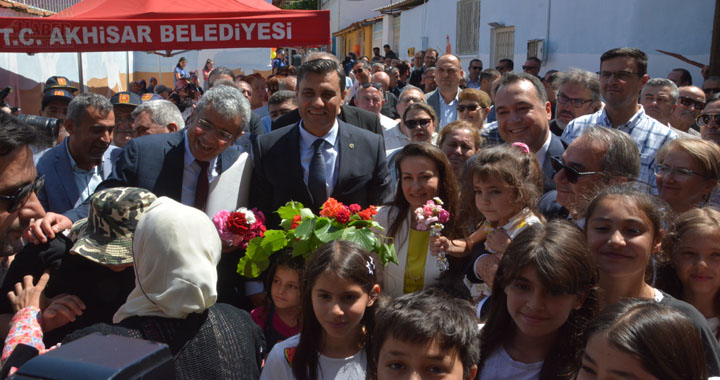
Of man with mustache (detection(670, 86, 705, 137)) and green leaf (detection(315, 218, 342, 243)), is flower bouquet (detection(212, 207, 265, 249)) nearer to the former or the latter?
green leaf (detection(315, 218, 342, 243))

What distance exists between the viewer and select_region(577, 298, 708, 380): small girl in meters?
1.72

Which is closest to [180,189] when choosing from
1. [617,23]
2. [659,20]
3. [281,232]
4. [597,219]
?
[281,232]

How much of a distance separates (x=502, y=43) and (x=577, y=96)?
11.9 m

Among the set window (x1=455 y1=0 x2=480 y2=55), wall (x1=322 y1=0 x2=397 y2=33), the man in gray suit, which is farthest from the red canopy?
wall (x1=322 y1=0 x2=397 y2=33)

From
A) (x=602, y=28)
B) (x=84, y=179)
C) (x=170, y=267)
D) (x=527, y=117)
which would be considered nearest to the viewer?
(x=170, y=267)

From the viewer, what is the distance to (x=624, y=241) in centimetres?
237

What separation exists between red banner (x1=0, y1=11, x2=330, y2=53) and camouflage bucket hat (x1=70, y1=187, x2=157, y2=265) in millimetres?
4181

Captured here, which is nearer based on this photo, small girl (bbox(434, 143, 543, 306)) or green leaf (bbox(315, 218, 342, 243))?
green leaf (bbox(315, 218, 342, 243))

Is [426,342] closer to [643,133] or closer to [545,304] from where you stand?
[545,304]

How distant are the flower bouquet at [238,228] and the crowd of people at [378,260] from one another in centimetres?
14

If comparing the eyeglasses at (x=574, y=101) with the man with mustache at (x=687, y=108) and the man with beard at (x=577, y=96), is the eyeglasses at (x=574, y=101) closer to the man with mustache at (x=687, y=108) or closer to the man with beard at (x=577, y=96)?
the man with beard at (x=577, y=96)

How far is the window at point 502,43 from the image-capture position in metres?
16.0

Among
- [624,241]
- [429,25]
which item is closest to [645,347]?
[624,241]

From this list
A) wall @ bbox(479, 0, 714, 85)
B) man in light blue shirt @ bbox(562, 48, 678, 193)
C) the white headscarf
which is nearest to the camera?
the white headscarf
